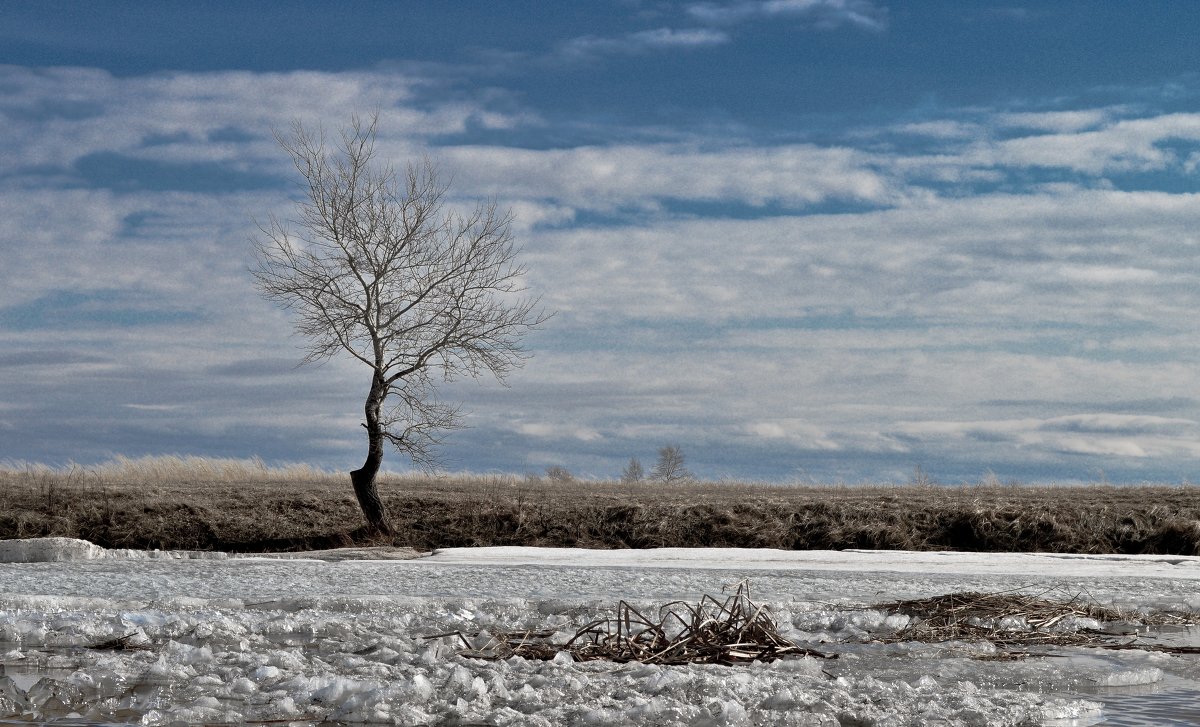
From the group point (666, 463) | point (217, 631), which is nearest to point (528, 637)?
point (217, 631)

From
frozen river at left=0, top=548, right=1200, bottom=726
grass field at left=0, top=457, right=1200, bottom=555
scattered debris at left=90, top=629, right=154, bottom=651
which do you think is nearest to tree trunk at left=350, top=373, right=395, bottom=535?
grass field at left=0, top=457, right=1200, bottom=555

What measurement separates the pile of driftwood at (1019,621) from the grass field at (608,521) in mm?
9264

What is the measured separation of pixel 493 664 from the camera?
4.93 meters

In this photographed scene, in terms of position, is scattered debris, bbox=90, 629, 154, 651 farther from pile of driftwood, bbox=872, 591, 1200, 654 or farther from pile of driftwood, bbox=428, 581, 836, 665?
pile of driftwood, bbox=872, 591, 1200, 654

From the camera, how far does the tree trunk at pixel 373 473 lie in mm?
17453

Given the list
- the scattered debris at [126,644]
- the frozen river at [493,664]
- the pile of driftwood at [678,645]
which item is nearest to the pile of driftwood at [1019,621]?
the frozen river at [493,664]

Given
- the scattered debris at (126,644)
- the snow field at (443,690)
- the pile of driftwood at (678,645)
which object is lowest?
the scattered debris at (126,644)

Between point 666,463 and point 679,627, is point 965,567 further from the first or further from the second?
point 666,463

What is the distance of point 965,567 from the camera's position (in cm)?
1146

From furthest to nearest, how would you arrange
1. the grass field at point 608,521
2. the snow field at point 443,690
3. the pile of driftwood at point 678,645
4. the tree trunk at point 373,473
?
the tree trunk at point 373,473 → the grass field at point 608,521 → the pile of driftwood at point 678,645 → the snow field at point 443,690

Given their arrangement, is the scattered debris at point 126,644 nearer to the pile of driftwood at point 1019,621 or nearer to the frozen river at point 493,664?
the frozen river at point 493,664

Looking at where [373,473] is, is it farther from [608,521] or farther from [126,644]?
[126,644]

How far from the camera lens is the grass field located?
16.4 metres

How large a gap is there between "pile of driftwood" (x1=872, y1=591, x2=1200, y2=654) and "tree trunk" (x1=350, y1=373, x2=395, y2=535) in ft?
38.3
